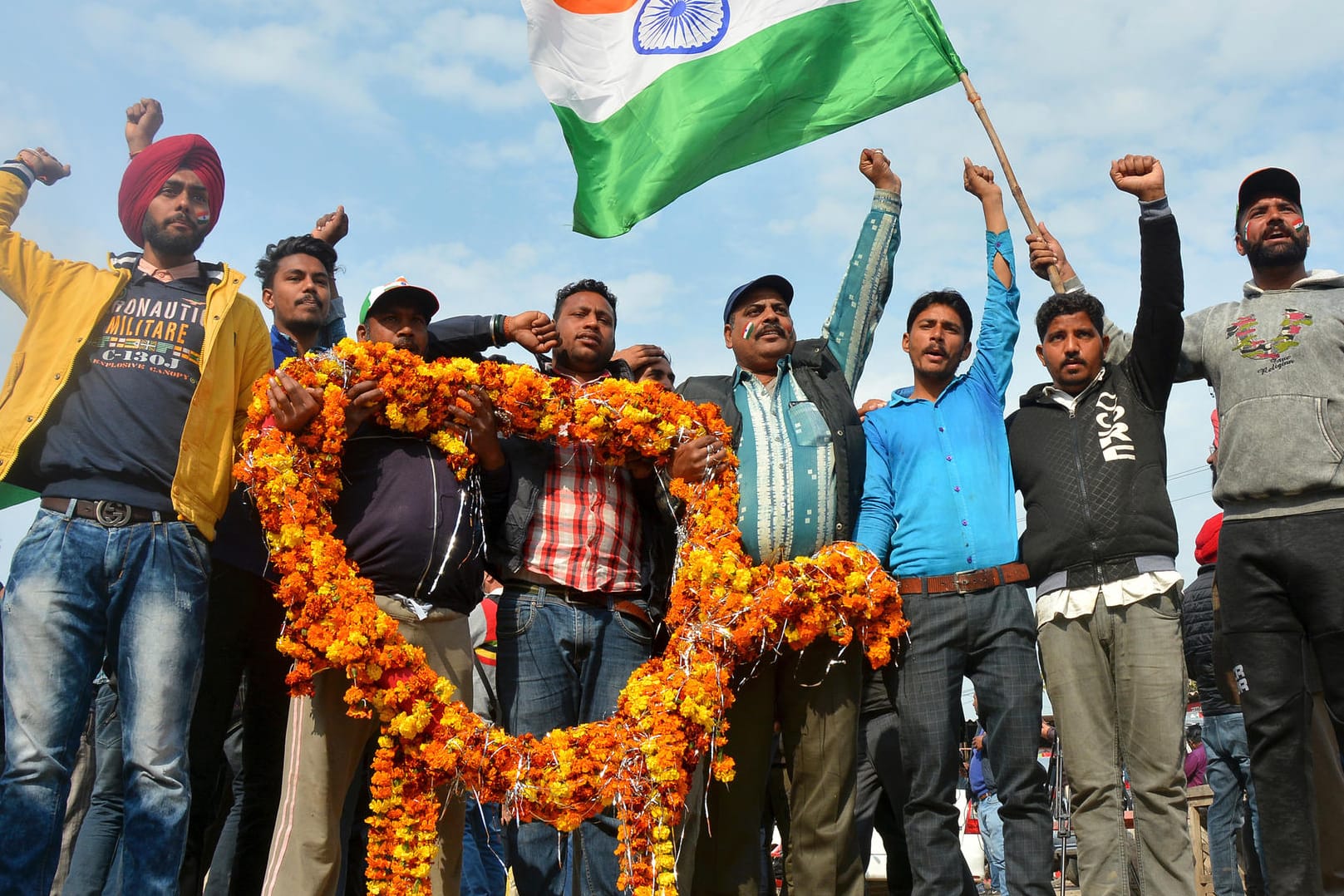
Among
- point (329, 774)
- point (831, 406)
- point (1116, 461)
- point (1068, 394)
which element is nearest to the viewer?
point (329, 774)

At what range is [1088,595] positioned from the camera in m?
5.94

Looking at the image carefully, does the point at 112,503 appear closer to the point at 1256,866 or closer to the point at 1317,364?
the point at 1317,364

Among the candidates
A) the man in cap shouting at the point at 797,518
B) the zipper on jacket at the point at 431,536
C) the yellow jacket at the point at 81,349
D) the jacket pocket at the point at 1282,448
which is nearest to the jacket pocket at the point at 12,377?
the yellow jacket at the point at 81,349

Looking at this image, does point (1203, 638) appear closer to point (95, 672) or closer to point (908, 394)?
point (908, 394)

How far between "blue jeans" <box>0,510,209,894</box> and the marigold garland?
49 cm

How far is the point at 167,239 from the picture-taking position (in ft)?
18.9

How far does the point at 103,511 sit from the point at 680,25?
535 cm

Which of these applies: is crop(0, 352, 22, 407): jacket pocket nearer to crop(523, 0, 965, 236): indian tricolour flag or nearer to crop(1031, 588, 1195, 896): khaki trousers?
crop(523, 0, 965, 236): indian tricolour flag

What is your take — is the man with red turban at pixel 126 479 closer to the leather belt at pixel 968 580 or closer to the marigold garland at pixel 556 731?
the marigold garland at pixel 556 731

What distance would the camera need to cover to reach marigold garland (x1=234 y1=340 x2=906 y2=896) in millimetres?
5125

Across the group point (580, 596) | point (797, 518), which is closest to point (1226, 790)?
point (797, 518)

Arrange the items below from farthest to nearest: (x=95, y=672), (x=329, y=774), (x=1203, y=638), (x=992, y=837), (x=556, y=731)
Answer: (x=992, y=837) → (x=1203, y=638) → (x=556, y=731) → (x=329, y=774) → (x=95, y=672)

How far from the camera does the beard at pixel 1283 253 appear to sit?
6219 mm

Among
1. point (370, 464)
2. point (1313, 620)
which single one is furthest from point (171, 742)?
point (1313, 620)
